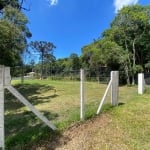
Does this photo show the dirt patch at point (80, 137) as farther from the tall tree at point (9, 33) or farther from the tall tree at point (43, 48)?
the tall tree at point (43, 48)

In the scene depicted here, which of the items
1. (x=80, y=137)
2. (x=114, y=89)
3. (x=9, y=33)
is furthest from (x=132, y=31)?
(x=80, y=137)

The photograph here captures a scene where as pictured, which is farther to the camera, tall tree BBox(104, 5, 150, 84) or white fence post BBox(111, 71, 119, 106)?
tall tree BBox(104, 5, 150, 84)

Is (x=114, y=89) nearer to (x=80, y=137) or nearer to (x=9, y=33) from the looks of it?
(x=80, y=137)

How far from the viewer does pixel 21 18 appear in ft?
69.2

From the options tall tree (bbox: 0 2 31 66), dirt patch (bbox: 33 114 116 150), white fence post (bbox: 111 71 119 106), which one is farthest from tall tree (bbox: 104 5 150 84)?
dirt patch (bbox: 33 114 116 150)

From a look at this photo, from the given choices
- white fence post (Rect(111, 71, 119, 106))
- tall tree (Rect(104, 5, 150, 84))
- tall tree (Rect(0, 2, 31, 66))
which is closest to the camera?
white fence post (Rect(111, 71, 119, 106))

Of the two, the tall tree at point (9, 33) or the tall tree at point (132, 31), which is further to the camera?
the tall tree at point (132, 31)

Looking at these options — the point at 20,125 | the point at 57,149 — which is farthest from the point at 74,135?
the point at 20,125

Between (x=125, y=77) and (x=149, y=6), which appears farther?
(x=149, y=6)

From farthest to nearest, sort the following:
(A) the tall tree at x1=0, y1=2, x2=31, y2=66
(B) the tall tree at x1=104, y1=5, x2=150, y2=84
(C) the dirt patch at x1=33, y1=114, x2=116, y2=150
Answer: (B) the tall tree at x1=104, y1=5, x2=150, y2=84
(A) the tall tree at x1=0, y1=2, x2=31, y2=66
(C) the dirt patch at x1=33, y1=114, x2=116, y2=150

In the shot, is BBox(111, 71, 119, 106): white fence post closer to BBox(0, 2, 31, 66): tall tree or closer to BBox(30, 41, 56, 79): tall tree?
BBox(0, 2, 31, 66): tall tree

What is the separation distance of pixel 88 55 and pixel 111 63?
10.4 m

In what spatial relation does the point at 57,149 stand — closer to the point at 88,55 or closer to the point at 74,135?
the point at 74,135

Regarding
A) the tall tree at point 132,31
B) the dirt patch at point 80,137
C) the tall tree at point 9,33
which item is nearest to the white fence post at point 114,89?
the dirt patch at point 80,137
